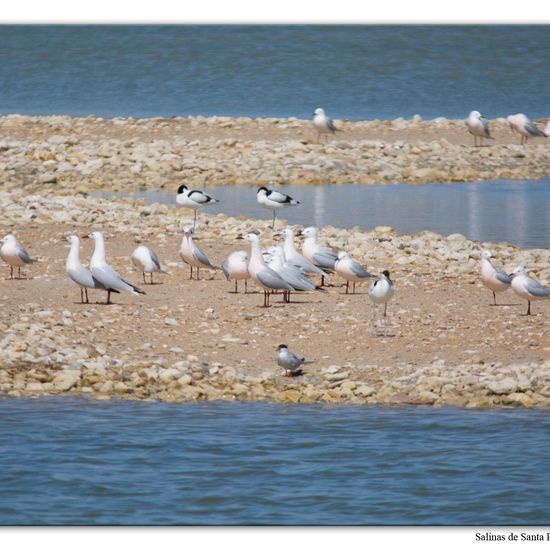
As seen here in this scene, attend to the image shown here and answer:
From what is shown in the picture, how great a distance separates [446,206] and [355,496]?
674 inches

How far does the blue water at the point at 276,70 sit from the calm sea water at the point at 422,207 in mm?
15592

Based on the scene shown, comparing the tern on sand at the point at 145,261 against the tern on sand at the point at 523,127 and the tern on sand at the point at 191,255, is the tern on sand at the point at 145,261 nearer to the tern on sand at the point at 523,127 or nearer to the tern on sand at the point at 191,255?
the tern on sand at the point at 191,255

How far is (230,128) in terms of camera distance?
3772 centimetres

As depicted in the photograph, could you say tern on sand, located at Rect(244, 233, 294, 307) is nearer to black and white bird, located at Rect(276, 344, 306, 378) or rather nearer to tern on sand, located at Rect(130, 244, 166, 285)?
tern on sand, located at Rect(130, 244, 166, 285)

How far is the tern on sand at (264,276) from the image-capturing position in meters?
16.6

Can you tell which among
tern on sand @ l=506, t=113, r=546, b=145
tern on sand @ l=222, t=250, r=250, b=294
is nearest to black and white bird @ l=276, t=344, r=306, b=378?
tern on sand @ l=222, t=250, r=250, b=294

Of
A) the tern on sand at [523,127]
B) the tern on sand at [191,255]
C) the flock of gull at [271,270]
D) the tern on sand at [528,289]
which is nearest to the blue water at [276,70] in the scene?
the tern on sand at [523,127]

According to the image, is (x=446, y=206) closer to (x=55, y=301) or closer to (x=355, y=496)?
(x=55, y=301)

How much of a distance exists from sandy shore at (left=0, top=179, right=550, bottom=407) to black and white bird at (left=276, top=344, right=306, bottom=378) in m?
0.13

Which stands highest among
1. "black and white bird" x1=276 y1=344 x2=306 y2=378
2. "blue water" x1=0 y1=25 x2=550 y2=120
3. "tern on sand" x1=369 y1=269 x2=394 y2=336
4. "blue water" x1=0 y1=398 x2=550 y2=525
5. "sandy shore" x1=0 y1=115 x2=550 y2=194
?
"blue water" x1=0 y1=25 x2=550 y2=120

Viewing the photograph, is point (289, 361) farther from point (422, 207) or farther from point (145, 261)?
point (422, 207)

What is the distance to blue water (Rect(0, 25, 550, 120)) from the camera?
51.3 m

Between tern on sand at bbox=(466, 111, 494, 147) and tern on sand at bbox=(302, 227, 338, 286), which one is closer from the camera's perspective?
tern on sand at bbox=(302, 227, 338, 286)

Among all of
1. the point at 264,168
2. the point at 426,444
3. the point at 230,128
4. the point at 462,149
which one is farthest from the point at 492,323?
the point at 230,128
